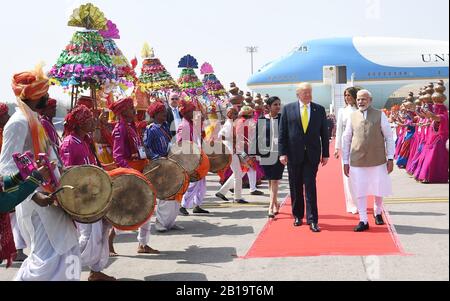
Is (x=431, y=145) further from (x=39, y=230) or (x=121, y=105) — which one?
(x=39, y=230)

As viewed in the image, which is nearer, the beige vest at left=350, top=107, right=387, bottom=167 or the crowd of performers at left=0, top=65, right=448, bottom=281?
the crowd of performers at left=0, top=65, right=448, bottom=281

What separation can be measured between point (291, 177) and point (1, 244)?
13.5 ft

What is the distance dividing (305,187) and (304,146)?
1.68 feet

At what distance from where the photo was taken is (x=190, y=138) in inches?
320

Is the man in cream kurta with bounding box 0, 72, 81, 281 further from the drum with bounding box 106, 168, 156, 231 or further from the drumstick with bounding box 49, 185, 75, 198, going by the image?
the drum with bounding box 106, 168, 156, 231

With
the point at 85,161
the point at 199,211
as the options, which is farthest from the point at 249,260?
the point at 199,211

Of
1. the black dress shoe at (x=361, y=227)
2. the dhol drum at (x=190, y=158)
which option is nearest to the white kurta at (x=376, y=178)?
the black dress shoe at (x=361, y=227)

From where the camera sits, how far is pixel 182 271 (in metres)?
5.59

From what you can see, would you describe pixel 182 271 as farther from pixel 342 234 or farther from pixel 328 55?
pixel 328 55

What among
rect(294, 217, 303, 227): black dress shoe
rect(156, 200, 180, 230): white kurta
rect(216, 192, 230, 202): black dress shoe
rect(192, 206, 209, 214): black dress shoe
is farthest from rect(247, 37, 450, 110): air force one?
rect(156, 200, 180, 230): white kurta

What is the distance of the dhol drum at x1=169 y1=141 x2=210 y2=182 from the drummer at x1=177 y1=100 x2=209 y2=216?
18cm

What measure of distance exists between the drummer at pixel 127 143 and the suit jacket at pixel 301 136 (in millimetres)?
1979

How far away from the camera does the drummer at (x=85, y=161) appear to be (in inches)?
191

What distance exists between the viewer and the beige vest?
702 centimetres
